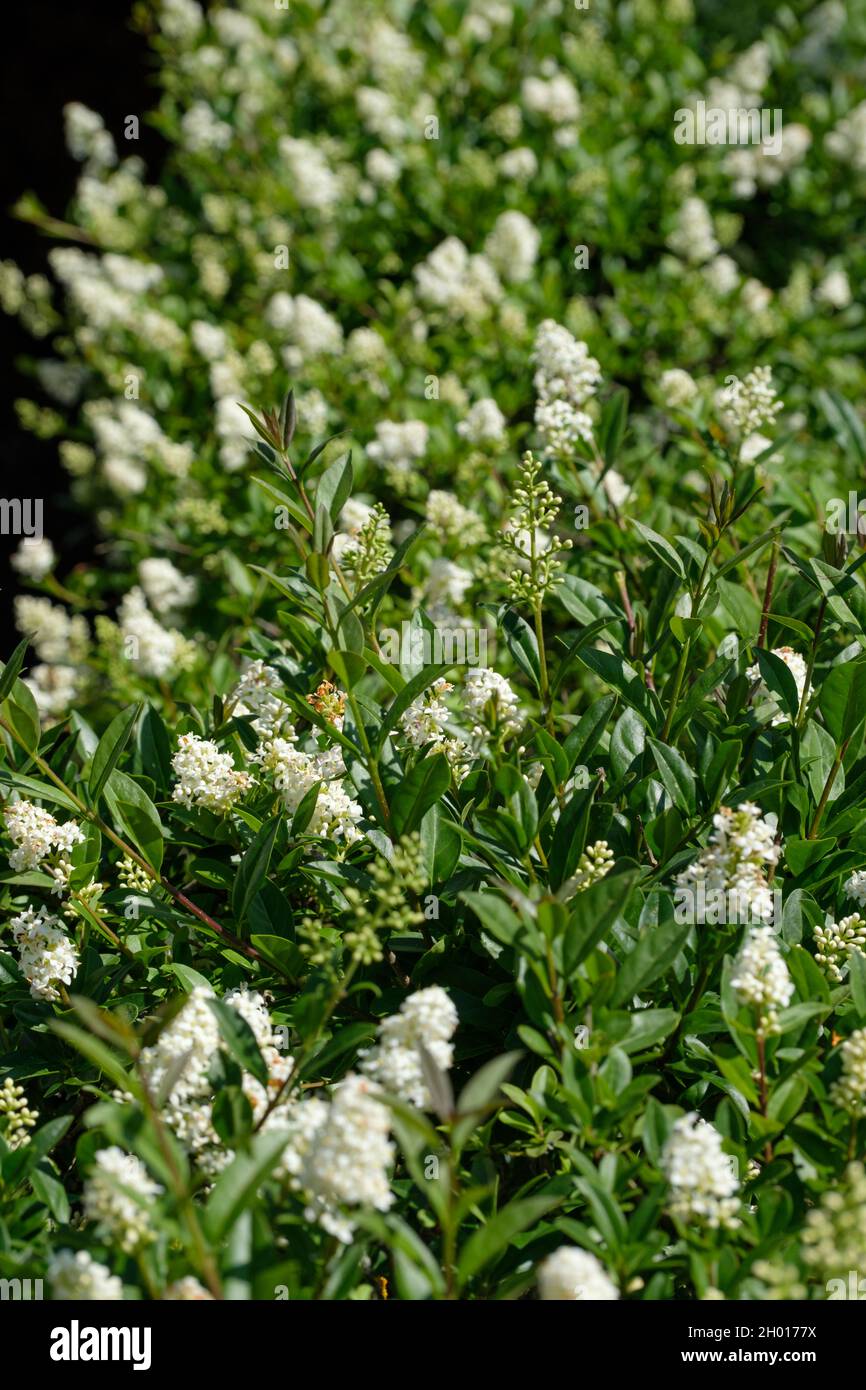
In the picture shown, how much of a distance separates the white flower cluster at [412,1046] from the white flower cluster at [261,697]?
892 millimetres

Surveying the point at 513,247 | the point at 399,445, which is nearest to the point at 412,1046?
the point at 399,445

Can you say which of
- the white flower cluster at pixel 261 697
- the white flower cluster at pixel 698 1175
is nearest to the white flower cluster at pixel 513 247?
the white flower cluster at pixel 261 697

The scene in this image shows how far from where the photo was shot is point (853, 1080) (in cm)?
171

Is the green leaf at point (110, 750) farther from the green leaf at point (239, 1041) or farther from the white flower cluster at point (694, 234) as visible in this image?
the white flower cluster at point (694, 234)

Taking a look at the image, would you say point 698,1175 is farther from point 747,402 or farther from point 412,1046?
point 747,402

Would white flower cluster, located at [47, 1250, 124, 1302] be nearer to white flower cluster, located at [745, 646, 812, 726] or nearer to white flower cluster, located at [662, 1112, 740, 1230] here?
white flower cluster, located at [662, 1112, 740, 1230]

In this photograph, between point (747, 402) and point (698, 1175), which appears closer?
point (698, 1175)

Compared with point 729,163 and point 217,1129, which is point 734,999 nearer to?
point 217,1129

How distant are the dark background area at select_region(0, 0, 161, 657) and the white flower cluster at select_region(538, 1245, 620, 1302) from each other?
5.35m

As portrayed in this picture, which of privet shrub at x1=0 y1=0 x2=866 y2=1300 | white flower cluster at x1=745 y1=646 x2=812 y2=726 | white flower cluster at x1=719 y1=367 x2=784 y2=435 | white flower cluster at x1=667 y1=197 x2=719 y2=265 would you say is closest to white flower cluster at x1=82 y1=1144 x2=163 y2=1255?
privet shrub at x1=0 y1=0 x2=866 y2=1300

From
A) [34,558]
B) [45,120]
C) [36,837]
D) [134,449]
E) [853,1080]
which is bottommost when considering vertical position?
[853,1080]

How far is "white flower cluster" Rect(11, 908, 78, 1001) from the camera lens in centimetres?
219

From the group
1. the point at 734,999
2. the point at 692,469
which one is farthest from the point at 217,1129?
the point at 692,469

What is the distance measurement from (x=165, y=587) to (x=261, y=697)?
4.71 feet
